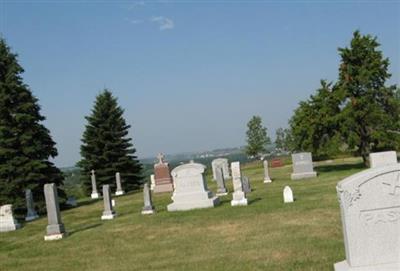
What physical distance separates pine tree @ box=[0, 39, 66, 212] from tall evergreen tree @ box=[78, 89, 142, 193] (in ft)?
32.4

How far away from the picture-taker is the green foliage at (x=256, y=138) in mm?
62156

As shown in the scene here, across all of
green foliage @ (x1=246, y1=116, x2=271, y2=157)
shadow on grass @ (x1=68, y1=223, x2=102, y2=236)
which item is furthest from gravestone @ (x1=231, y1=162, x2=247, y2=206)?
green foliage @ (x1=246, y1=116, x2=271, y2=157)

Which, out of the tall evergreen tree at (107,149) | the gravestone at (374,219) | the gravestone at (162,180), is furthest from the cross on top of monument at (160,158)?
the gravestone at (374,219)

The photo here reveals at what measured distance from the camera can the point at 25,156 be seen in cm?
2303

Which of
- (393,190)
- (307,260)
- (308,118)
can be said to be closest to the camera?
(393,190)

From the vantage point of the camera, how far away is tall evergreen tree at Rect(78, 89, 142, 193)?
34.2 meters

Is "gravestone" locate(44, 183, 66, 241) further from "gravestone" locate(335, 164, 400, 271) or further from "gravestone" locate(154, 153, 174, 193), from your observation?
"gravestone" locate(154, 153, 174, 193)

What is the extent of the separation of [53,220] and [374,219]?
10376mm

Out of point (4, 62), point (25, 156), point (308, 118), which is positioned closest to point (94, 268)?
point (25, 156)

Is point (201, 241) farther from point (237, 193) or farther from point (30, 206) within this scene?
point (30, 206)

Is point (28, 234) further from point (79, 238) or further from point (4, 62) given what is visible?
point (4, 62)

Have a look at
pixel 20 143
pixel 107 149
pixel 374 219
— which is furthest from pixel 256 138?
pixel 374 219

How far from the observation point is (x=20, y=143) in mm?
23094

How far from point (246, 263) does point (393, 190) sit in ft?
10.5
